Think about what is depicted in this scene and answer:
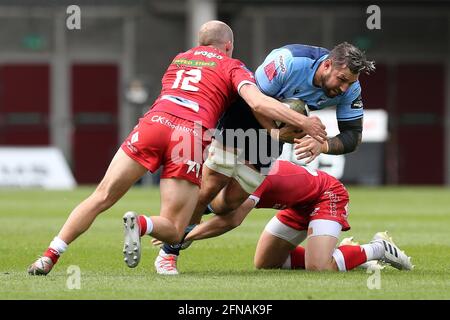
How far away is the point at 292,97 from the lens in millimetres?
9578

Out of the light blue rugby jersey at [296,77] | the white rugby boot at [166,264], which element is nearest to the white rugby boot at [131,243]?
the white rugby boot at [166,264]

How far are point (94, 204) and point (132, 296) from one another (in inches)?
57.1

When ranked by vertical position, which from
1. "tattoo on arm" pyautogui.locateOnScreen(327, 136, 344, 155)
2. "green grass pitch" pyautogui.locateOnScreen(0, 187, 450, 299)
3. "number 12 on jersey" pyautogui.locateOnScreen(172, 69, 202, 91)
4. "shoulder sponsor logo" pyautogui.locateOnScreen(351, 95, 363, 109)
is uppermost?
"number 12 on jersey" pyautogui.locateOnScreen(172, 69, 202, 91)

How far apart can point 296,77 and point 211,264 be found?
2257 mm

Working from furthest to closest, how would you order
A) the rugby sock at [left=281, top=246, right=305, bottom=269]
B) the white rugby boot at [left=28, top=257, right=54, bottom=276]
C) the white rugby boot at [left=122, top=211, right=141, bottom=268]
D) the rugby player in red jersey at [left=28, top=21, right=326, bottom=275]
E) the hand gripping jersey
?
the rugby sock at [left=281, top=246, right=305, bottom=269] < the hand gripping jersey < the white rugby boot at [left=28, top=257, right=54, bottom=276] < the rugby player in red jersey at [left=28, top=21, right=326, bottom=275] < the white rugby boot at [left=122, top=211, right=141, bottom=268]

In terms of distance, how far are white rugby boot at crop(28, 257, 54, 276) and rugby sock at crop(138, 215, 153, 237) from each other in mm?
783

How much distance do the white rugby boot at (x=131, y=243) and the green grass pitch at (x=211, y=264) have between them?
6.6 inches

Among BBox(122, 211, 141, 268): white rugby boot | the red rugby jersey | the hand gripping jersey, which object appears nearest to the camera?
BBox(122, 211, 141, 268): white rugby boot

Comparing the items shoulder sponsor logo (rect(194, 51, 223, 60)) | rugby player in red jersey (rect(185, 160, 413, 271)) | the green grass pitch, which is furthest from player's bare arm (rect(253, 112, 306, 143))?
the green grass pitch

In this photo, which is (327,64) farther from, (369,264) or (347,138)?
(369,264)

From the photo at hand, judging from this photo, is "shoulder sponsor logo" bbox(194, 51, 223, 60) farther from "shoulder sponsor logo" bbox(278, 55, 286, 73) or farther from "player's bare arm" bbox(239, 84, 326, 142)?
"player's bare arm" bbox(239, 84, 326, 142)

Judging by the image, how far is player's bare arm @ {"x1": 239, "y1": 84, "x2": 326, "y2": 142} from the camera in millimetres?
8852

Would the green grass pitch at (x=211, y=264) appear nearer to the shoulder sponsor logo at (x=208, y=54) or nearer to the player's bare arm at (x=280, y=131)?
the player's bare arm at (x=280, y=131)

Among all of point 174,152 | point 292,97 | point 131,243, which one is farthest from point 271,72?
point 131,243
